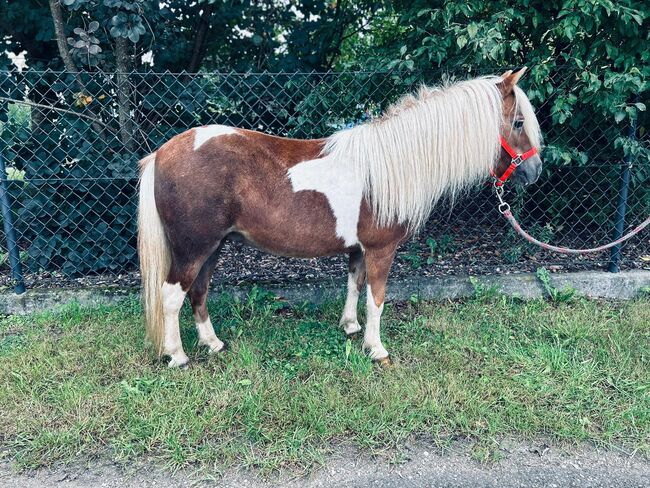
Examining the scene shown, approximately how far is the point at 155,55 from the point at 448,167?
2.68m

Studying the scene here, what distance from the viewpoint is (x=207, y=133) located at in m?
2.61

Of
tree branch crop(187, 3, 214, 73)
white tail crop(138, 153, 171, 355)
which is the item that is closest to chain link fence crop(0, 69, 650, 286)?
tree branch crop(187, 3, 214, 73)

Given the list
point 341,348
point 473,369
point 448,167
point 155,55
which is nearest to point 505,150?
point 448,167

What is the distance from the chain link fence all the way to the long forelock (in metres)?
0.89

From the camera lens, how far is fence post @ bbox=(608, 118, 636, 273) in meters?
3.62

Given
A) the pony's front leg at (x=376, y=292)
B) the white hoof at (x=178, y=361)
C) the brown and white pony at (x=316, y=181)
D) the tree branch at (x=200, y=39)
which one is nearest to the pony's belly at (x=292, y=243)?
the brown and white pony at (x=316, y=181)

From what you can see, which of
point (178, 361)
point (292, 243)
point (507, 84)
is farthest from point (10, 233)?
point (507, 84)

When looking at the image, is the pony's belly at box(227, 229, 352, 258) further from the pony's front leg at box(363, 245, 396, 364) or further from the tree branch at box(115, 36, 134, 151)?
the tree branch at box(115, 36, 134, 151)

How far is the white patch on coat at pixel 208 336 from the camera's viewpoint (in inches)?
114

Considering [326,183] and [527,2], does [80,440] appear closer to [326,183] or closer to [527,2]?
[326,183]

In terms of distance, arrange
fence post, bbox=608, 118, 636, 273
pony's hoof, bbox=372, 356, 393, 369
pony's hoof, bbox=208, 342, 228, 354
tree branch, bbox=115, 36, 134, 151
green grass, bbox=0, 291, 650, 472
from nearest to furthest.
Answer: green grass, bbox=0, 291, 650, 472 → pony's hoof, bbox=372, 356, 393, 369 → pony's hoof, bbox=208, 342, 228, 354 → tree branch, bbox=115, 36, 134, 151 → fence post, bbox=608, 118, 636, 273

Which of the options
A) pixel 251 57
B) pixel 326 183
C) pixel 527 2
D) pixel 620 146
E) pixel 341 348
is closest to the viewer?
pixel 326 183

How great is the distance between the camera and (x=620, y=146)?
3553 mm

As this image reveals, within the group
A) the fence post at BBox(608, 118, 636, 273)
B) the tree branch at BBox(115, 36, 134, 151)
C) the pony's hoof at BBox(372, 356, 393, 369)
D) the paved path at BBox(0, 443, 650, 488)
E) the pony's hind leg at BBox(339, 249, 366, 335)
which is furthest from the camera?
the fence post at BBox(608, 118, 636, 273)
